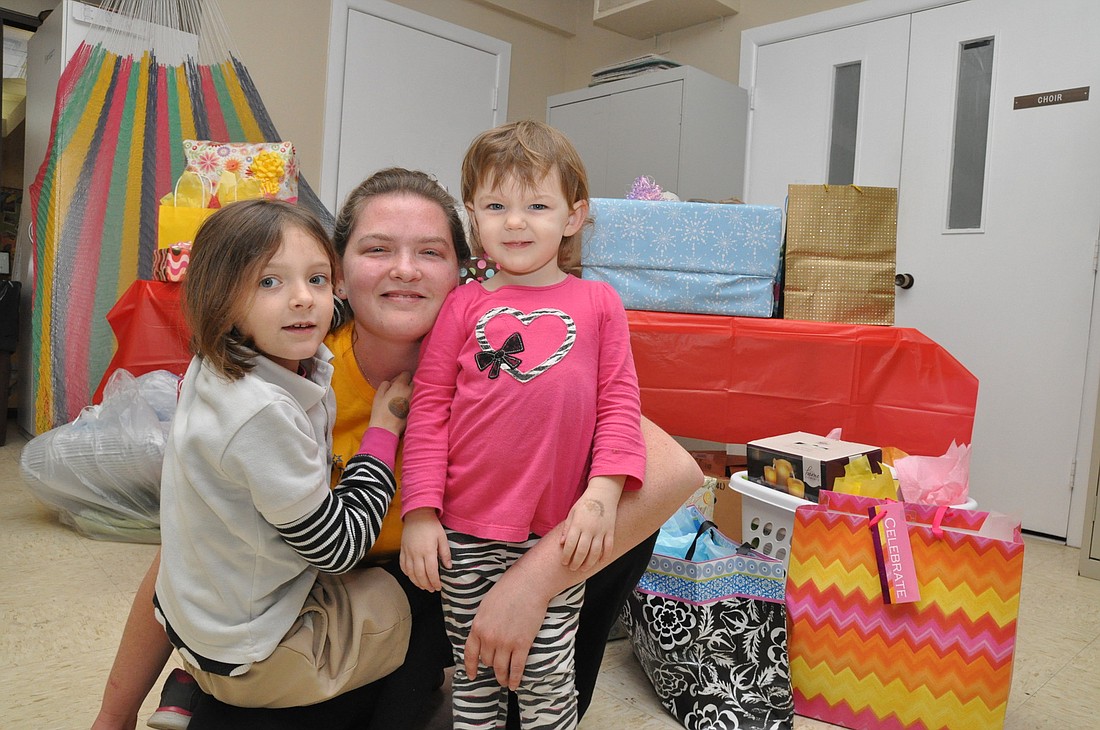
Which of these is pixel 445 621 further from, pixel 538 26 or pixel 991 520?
pixel 538 26

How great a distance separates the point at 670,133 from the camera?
11.3ft

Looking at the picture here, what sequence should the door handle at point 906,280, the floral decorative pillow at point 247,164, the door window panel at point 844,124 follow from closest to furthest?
the floral decorative pillow at point 247,164, the door handle at point 906,280, the door window panel at point 844,124

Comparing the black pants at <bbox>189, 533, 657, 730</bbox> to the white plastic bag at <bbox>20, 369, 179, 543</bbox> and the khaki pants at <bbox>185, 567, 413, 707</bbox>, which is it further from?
the white plastic bag at <bbox>20, 369, 179, 543</bbox>

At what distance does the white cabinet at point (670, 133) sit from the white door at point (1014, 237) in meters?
0.66

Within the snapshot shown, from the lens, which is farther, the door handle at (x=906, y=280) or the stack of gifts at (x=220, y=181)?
the door handle at (x=906, y=280)

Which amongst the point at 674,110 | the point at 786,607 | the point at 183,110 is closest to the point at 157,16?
the point at 183,110

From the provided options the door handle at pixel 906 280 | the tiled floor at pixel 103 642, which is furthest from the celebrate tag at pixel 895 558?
the door handle at pixel 906 280

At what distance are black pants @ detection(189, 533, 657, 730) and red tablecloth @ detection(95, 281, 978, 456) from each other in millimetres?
761

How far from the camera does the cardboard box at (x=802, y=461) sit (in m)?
1.56

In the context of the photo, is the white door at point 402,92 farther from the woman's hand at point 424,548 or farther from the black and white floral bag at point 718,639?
the woman's hand at point 424,548

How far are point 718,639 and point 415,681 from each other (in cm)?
54

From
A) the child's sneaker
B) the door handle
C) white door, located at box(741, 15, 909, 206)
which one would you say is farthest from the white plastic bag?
Answer: the door handle

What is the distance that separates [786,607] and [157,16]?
2.85m

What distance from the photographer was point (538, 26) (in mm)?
4465
